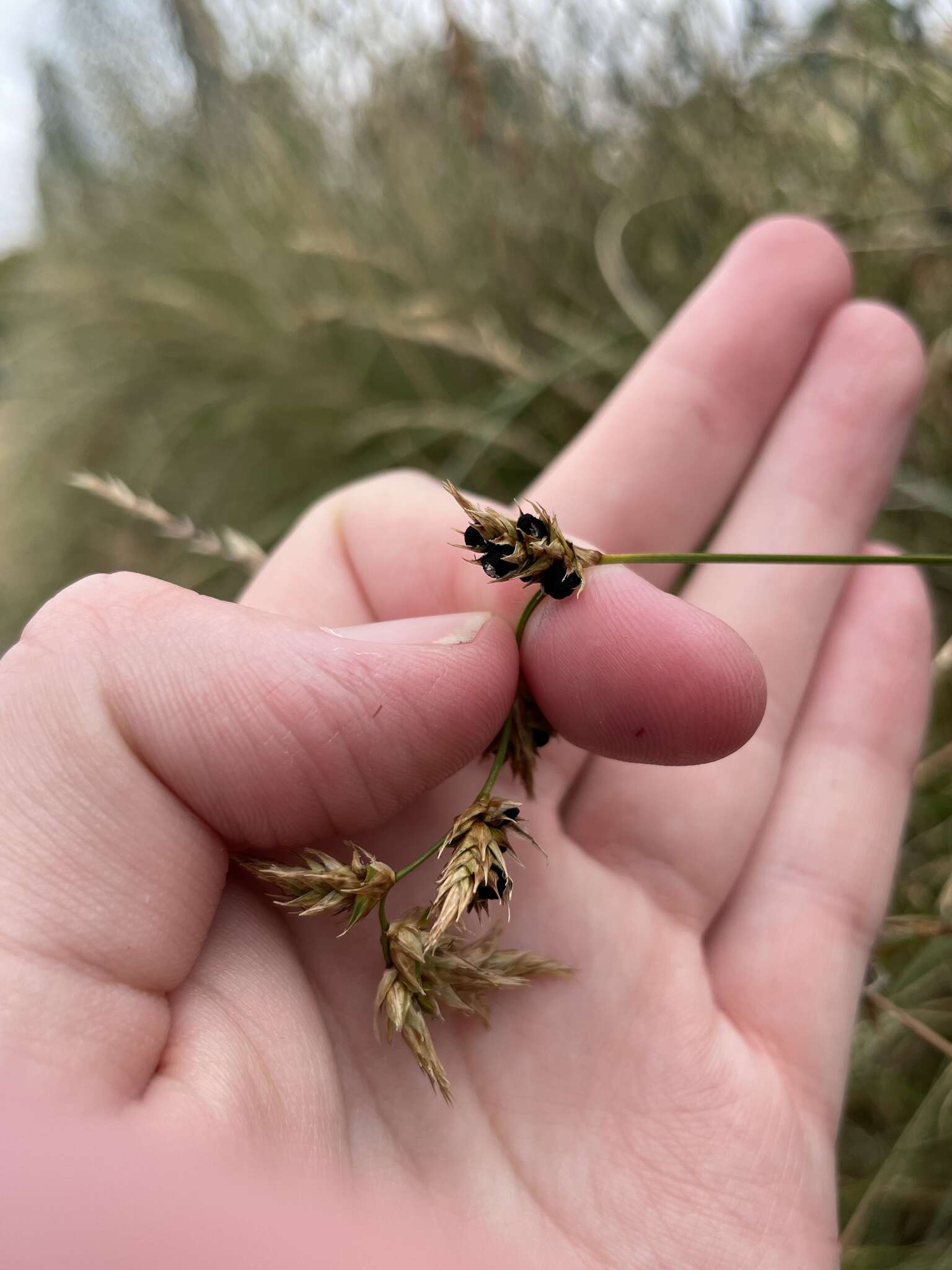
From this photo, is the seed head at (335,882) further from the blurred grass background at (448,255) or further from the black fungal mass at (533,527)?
the blurred grass background at (448,255)

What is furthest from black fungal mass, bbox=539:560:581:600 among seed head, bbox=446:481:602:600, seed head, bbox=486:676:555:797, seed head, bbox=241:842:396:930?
seed head, bbox=241:842:396:930

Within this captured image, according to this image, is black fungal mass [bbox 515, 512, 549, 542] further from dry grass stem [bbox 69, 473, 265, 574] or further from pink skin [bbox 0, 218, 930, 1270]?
dry grass stem [bbox 69, 473, 265, 574]

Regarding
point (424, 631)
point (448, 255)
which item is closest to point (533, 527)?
point (424, 631)

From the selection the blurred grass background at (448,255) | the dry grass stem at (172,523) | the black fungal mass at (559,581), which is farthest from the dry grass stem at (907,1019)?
the dry grass stem at (172,523)

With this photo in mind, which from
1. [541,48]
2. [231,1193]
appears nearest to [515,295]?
[541,48]

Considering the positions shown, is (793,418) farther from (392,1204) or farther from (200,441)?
(200,441)
